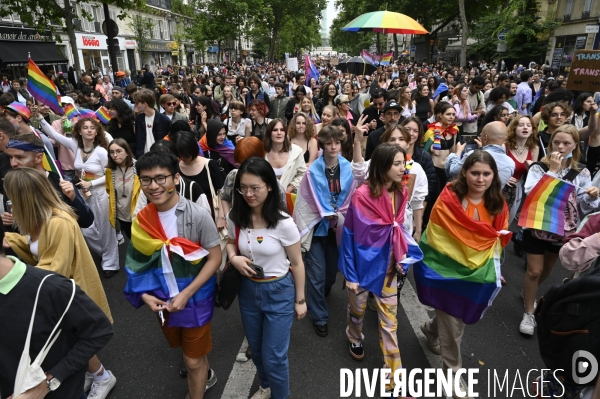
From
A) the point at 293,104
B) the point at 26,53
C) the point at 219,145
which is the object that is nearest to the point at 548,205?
the point at 219,145

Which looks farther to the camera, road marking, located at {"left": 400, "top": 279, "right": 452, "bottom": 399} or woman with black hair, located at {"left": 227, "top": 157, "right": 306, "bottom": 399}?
road marking, located at {"left": 400, "top": 279, "right": 452, "bottom": 399}

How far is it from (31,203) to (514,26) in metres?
31.9

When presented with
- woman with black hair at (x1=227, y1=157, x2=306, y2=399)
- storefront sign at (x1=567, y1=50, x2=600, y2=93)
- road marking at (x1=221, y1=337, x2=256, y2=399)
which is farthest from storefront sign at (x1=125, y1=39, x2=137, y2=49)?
woman with black hair at (x1=227, y1=157, x2=306, y2=399)

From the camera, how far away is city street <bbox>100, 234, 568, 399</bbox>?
3.13 metres

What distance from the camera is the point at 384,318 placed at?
9.79ft

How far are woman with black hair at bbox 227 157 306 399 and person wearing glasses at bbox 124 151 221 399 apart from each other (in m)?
0.22

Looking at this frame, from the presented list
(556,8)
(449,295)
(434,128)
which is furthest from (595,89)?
(556,8)

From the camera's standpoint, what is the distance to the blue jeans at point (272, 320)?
256cm

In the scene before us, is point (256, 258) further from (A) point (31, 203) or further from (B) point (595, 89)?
(B) point (595, 89)

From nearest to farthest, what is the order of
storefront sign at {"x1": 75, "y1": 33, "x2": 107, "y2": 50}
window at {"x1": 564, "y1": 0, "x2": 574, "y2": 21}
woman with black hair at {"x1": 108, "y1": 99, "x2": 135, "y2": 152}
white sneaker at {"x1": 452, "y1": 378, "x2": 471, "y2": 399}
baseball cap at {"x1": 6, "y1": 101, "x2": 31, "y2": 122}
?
white sneaker at {"x1": 452, "y1": 378, "x2": 471, "y2": 399} → baseball cap at {"x1": 6, "y1": 101, "x2": 31, "y2": 122} → woman with black hair at {"x1": 108, "y1": 99, "x2": 135, "y2": 152} → window at {"x1": 564, "y1": 0, "x2": 574, "y2": 21} → storefront sign at {"x1": 75, "y1": 33, "x2": 107, "y2": 50}

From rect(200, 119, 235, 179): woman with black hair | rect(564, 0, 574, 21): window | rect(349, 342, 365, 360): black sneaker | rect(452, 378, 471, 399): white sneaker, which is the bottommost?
rect(452, 378, 471, 399): white sneaker

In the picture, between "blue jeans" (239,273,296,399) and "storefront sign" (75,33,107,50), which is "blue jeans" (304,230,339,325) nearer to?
"blue jeans" (239,273,296,399)

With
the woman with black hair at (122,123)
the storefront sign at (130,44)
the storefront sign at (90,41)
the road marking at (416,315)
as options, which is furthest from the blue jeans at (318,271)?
the storefront sign at (130,44)

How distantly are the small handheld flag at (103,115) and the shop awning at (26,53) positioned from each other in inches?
729
